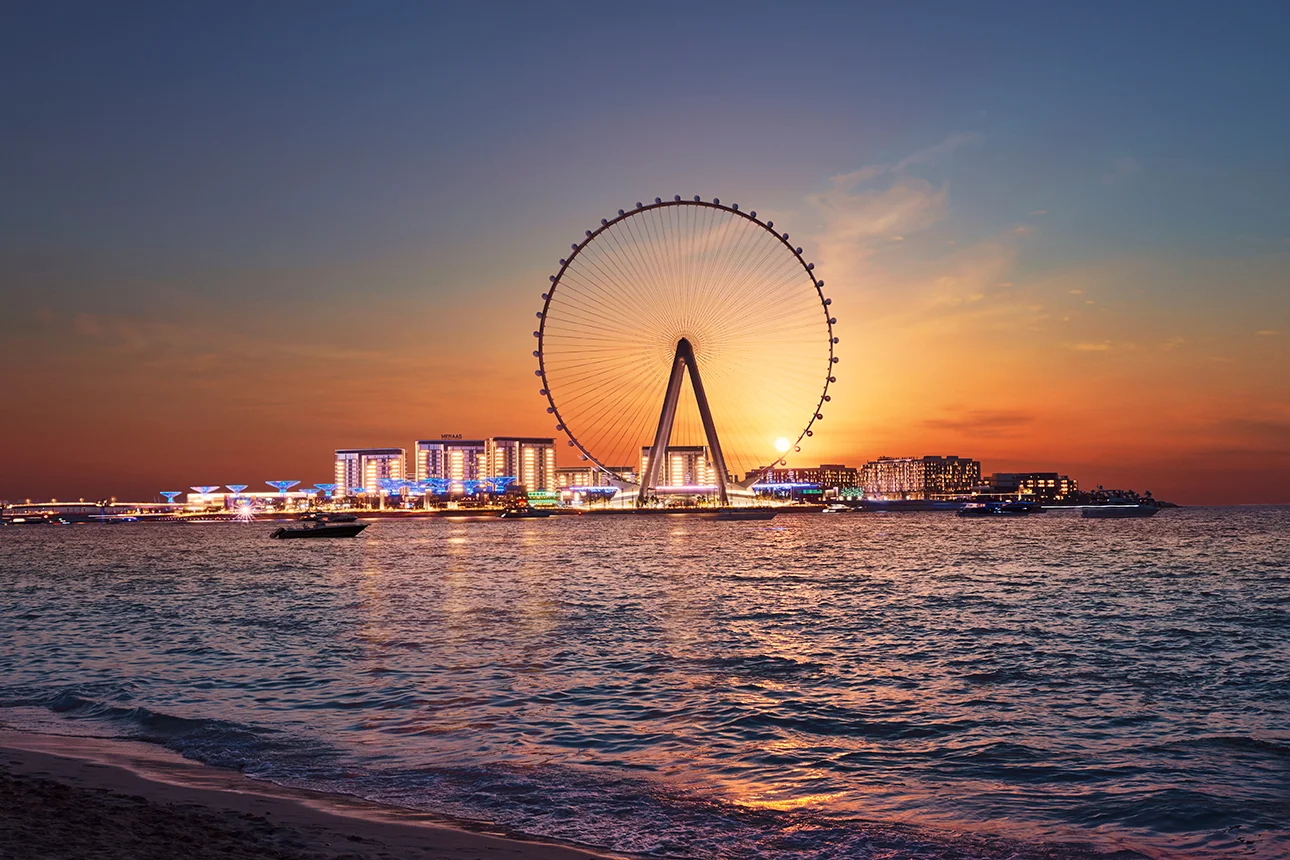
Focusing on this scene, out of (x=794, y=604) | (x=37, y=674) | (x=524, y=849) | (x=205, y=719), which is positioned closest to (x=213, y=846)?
(x=524, y=849)

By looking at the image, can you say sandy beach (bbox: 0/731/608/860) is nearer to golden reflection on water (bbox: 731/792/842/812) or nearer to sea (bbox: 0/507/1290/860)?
sea (bbox: 0/507/1290/860)

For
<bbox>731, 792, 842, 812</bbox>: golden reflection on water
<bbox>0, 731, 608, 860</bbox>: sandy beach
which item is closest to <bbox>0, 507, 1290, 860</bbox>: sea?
<bbox>731, 792, 842, 812</bbox>: golden reflection on water

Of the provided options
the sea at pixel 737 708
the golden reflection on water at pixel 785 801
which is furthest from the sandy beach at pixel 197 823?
the golden reflection on water at pixel 785 801

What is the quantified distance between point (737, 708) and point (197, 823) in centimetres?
1116

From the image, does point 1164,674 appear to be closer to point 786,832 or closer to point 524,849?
point 786,832

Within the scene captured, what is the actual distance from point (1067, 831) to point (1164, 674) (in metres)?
14.4

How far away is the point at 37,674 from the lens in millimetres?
24750

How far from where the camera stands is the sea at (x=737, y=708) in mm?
11844

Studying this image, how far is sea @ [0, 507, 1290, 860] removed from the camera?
38.9ft

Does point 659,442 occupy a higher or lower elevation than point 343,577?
higher

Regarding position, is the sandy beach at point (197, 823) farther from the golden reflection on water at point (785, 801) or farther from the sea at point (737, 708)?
the golden reflection on water at point (785, 801)

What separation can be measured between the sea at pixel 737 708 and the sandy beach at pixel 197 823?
0.85 metres

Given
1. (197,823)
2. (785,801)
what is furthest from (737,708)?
(197,823)

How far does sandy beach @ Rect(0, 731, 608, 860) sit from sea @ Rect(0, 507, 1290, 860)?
2.78ft
